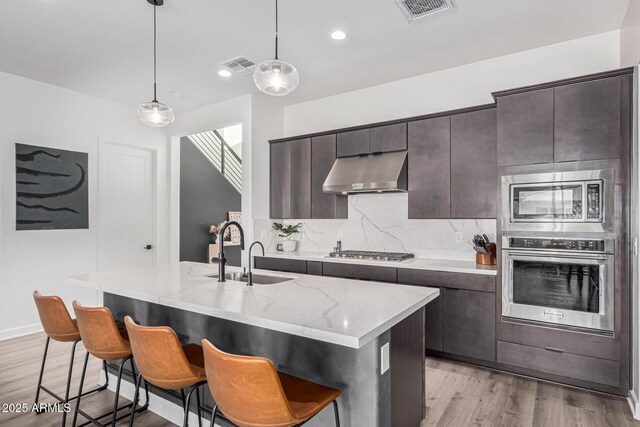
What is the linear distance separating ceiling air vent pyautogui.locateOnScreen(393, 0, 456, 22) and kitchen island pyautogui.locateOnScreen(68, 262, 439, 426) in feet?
6.75

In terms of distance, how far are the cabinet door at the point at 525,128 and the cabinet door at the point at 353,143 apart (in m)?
1.46

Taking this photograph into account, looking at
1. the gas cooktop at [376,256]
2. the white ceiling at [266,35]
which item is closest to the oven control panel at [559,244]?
the gas cooktop at [376,256]

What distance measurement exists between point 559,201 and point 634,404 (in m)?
1.44

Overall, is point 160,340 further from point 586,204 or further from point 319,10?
point 586,204

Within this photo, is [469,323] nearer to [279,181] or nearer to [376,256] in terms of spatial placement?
[376,256]

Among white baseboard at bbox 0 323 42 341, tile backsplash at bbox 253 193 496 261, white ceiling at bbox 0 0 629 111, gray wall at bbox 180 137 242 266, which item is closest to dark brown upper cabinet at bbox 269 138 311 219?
tile backsplash at bbox 253 193 496 261

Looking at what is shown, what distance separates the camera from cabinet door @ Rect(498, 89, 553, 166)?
9.55 ft

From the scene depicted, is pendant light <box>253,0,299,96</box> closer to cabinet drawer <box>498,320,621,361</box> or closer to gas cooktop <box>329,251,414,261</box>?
gas cooktop <box>329,251,414,261</box>

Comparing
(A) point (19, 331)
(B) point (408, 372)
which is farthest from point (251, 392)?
(A) point (19, 331)

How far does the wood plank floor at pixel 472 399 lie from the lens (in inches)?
95.1

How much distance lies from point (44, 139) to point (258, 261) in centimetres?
289

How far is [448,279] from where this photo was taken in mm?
3350

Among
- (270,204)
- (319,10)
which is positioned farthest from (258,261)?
(319,10)

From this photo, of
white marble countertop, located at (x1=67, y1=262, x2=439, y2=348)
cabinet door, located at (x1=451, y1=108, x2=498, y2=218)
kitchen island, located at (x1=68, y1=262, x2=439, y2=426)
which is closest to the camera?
white marble countertop, located at (x1=67, y1=262, x2=439, y2=348)
